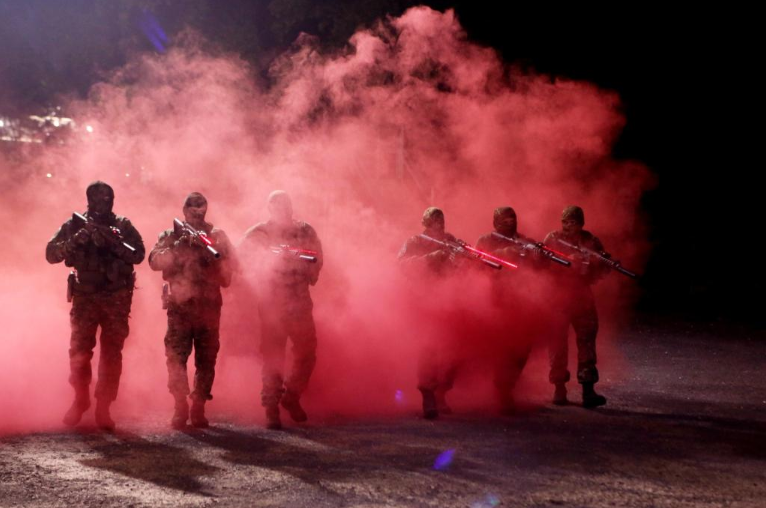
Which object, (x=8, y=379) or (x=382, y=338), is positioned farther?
(x=382, y=338)

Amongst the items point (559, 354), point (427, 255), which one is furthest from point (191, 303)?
point (559, 354)

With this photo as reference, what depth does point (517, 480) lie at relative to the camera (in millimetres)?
5527

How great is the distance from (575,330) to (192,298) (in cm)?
391

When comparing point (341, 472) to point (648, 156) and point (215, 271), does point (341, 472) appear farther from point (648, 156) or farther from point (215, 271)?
point (648, 156)

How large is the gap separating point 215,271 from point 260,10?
9791 mm

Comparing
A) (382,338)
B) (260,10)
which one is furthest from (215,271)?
(260,10)

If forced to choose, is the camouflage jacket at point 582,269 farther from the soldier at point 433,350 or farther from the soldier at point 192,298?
the soldier at point 192,298

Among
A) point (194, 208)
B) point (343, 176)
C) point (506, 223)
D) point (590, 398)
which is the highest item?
point (343, 176)

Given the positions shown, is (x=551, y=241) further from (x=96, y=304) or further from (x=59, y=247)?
(x=59, y=247)

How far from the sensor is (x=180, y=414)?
714 centimetres

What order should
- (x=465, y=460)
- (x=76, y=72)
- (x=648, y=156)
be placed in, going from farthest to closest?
(x=648, y=156) → (x=76, y=72) → (x=465, y=460)

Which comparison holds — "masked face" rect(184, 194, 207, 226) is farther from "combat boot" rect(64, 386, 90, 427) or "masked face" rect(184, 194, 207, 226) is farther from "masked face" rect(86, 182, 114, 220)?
"combat boot" rect(64, 386, 90, 427)

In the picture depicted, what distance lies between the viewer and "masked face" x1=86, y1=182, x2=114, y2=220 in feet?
23.7

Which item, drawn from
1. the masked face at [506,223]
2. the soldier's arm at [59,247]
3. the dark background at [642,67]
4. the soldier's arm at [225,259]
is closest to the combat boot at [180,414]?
the soldier's arm at [225,259]
